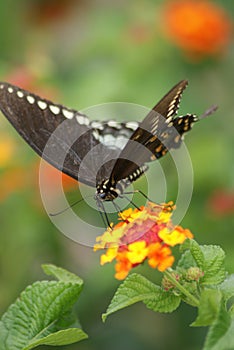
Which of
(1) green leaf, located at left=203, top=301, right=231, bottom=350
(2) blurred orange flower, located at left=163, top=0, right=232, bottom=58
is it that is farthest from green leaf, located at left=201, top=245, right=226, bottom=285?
(2) blurred orange flower, located at left=163, top=0, right=232, bottom=58

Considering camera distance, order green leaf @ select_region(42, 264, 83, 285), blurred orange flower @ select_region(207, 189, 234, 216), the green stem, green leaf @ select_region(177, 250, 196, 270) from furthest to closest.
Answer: blurred orange flower @ select_region(207, 189, 234, 216)
green leaf @ select_region(42, 264, 83, 285)
green leaf @ select_region(177, 250, 196, 270)
the green stem

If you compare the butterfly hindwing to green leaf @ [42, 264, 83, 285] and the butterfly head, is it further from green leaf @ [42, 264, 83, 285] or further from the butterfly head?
green leaf @ [42, 264, 83, 285]

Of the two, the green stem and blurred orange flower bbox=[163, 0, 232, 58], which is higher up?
blurred orange flower bbox=[163, 0, 232, 58]

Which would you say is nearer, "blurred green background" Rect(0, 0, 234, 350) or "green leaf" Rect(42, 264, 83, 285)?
"green leaf" Rect(42, 264, 83, 285)

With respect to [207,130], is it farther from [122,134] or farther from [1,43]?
[1,43]

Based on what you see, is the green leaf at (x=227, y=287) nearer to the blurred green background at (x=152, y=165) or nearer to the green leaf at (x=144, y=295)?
the green leaf at (x=144, y=295)

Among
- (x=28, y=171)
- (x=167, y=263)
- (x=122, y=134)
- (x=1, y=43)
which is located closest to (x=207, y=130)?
(x=28, y=171)

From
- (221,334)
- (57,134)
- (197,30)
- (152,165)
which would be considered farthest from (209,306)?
(197,30)
